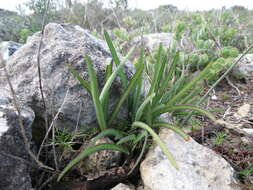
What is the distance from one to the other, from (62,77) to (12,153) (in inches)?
20.0

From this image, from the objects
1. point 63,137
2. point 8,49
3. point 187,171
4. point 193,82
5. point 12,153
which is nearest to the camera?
point 12,153

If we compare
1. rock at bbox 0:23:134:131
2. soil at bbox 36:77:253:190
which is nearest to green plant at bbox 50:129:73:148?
rock at bbox 0:23:134:131

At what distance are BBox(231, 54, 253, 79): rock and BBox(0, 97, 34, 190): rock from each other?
245 cm

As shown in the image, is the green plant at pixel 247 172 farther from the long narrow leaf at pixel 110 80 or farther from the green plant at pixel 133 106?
the long narrow leaf at pixel 110 80

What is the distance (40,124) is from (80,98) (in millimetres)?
296

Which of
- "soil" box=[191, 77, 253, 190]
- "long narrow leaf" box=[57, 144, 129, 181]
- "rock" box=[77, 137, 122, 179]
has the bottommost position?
"soil" box=[191, 77, 253, 190]

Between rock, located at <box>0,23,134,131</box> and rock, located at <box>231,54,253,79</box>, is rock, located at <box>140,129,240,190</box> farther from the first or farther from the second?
rock, located at <box>231,54,253,79</box>

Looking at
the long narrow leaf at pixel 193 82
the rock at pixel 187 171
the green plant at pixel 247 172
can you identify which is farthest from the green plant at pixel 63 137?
the green plant at pixel 247 172

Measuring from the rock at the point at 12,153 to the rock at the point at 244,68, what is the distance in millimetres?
2448

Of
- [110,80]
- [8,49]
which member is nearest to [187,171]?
[110,80]

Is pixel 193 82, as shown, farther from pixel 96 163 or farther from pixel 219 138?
pixel 96 163

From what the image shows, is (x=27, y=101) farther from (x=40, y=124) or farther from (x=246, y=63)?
(x=246, y=63)

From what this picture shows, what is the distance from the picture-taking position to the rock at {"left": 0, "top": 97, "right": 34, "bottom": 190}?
105 centimetres

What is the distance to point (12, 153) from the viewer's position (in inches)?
42.8
